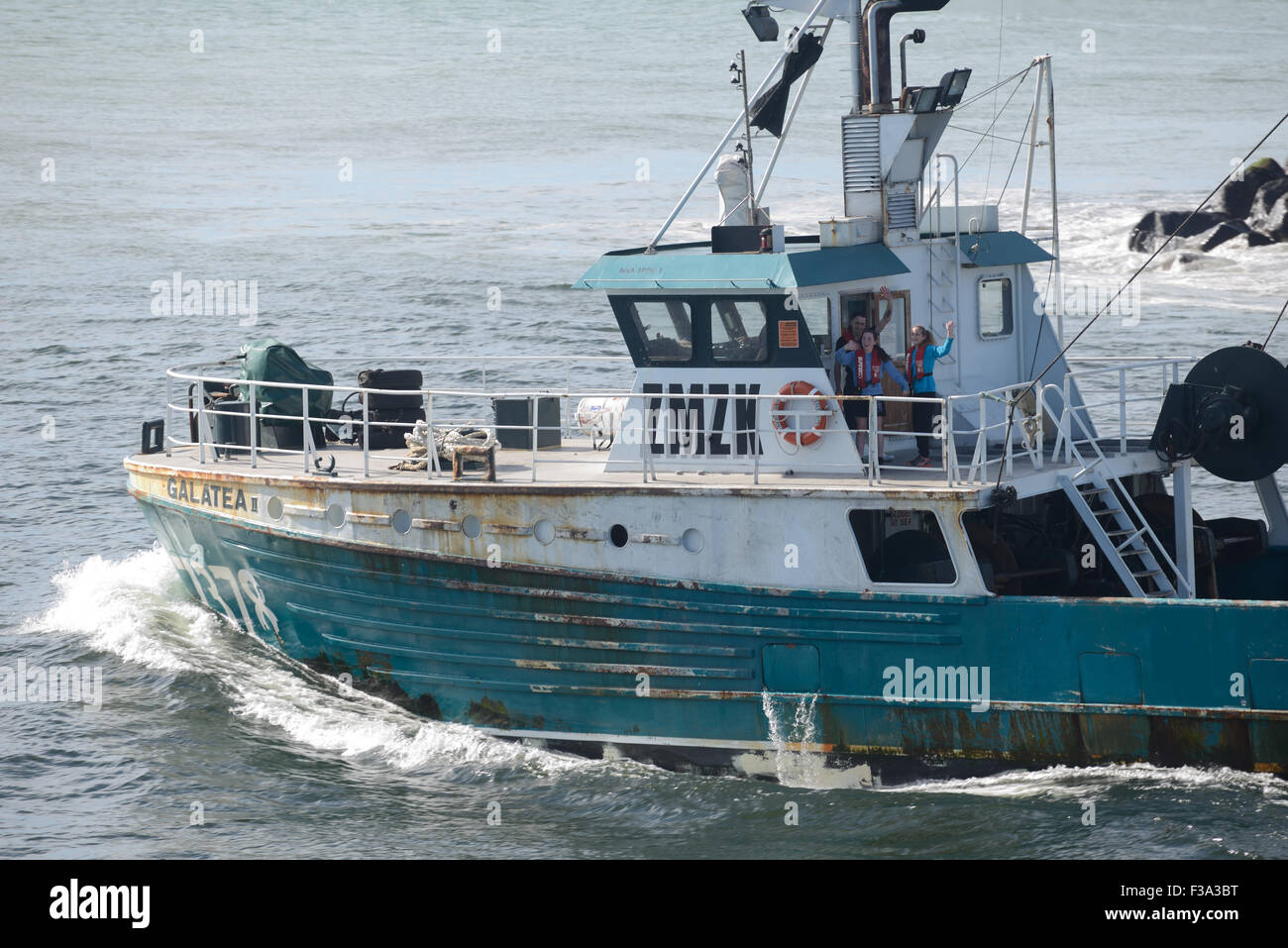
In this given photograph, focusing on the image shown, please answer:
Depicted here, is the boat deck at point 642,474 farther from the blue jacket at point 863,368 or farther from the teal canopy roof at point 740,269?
the teal canopy roof at point 740,269

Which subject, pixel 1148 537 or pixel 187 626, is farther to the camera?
pixel 187 626

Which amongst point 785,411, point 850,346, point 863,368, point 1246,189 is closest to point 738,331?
point 785,411

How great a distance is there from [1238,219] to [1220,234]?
6.50ft

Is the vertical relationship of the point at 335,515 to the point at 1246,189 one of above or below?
below

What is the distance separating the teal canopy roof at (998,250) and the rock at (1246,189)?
34802mm

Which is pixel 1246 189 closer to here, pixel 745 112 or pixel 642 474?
pixel 745 112

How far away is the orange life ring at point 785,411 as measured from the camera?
14188 millimetres

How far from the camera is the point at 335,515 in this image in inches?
598

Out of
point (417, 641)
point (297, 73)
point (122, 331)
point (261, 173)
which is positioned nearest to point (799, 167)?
point (261, 173)

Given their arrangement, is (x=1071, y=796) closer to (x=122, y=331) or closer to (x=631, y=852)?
(x=631, y=852)

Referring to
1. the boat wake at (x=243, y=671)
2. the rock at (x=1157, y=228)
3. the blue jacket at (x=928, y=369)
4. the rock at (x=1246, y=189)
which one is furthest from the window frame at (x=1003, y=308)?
the rock at (x=1246, y=189)

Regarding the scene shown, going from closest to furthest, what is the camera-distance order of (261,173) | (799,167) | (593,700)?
1. (593,700)
2. (799,167)
3. (261,173)

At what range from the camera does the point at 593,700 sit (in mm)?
14516

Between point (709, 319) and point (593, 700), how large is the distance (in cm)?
367
